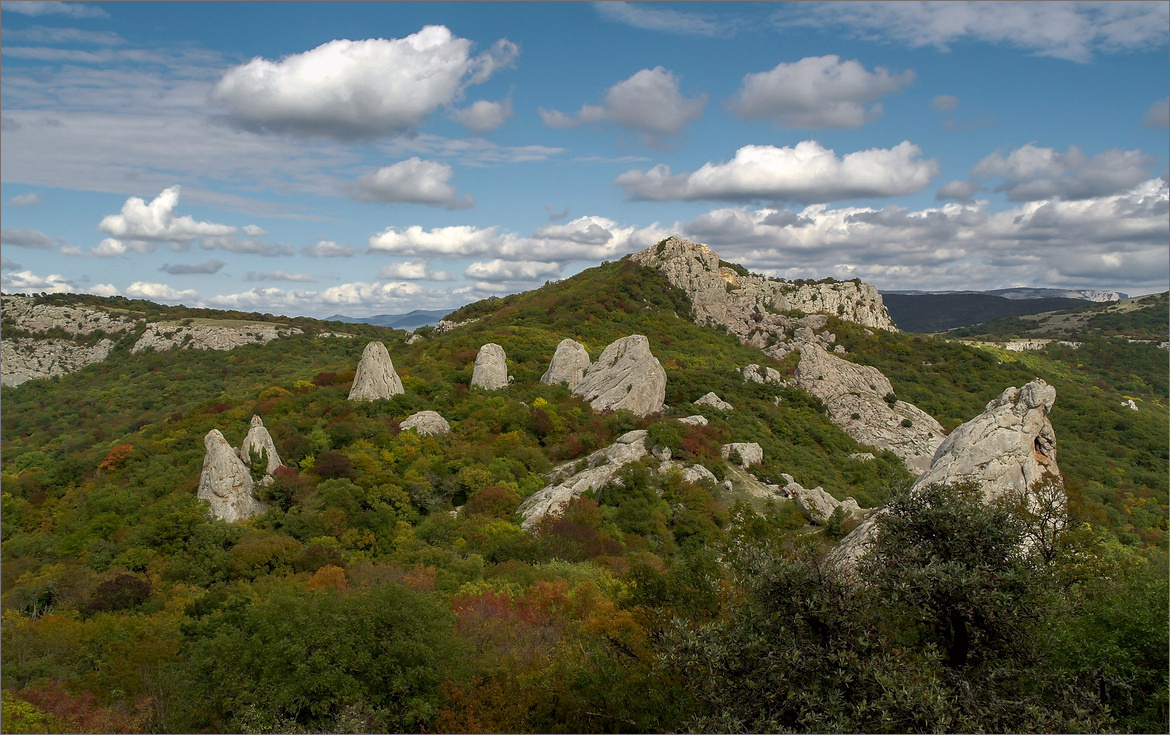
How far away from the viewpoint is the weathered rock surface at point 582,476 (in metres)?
33.9

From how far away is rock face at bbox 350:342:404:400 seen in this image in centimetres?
4578

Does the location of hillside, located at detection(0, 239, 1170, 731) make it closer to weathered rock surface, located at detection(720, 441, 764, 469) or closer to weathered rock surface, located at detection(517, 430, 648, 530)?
weathered rock surface, located at detection(517, 430, 648, 530)

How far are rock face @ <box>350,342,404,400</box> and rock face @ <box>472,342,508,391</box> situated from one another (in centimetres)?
610

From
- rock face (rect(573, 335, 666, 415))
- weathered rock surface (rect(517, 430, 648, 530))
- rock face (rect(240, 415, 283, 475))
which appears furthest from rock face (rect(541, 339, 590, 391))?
rock face (rect(240, 415, 283, 475))

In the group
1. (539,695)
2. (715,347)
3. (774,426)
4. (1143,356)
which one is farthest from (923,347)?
(539,695)

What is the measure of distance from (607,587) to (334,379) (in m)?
36.9

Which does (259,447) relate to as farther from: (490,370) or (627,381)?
(627,381)

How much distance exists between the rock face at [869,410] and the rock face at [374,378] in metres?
37.3

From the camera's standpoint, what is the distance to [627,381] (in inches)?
1898

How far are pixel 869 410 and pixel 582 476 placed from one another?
31.6m

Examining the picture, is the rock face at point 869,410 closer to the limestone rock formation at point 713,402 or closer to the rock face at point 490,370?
the limestone rock formation at point 713,402

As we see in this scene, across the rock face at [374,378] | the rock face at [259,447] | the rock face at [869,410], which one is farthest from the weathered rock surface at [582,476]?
the rock face at [869,410]

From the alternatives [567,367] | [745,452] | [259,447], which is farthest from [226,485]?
[745,452]

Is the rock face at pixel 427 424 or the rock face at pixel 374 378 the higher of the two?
the rock face at pixel 374 378
